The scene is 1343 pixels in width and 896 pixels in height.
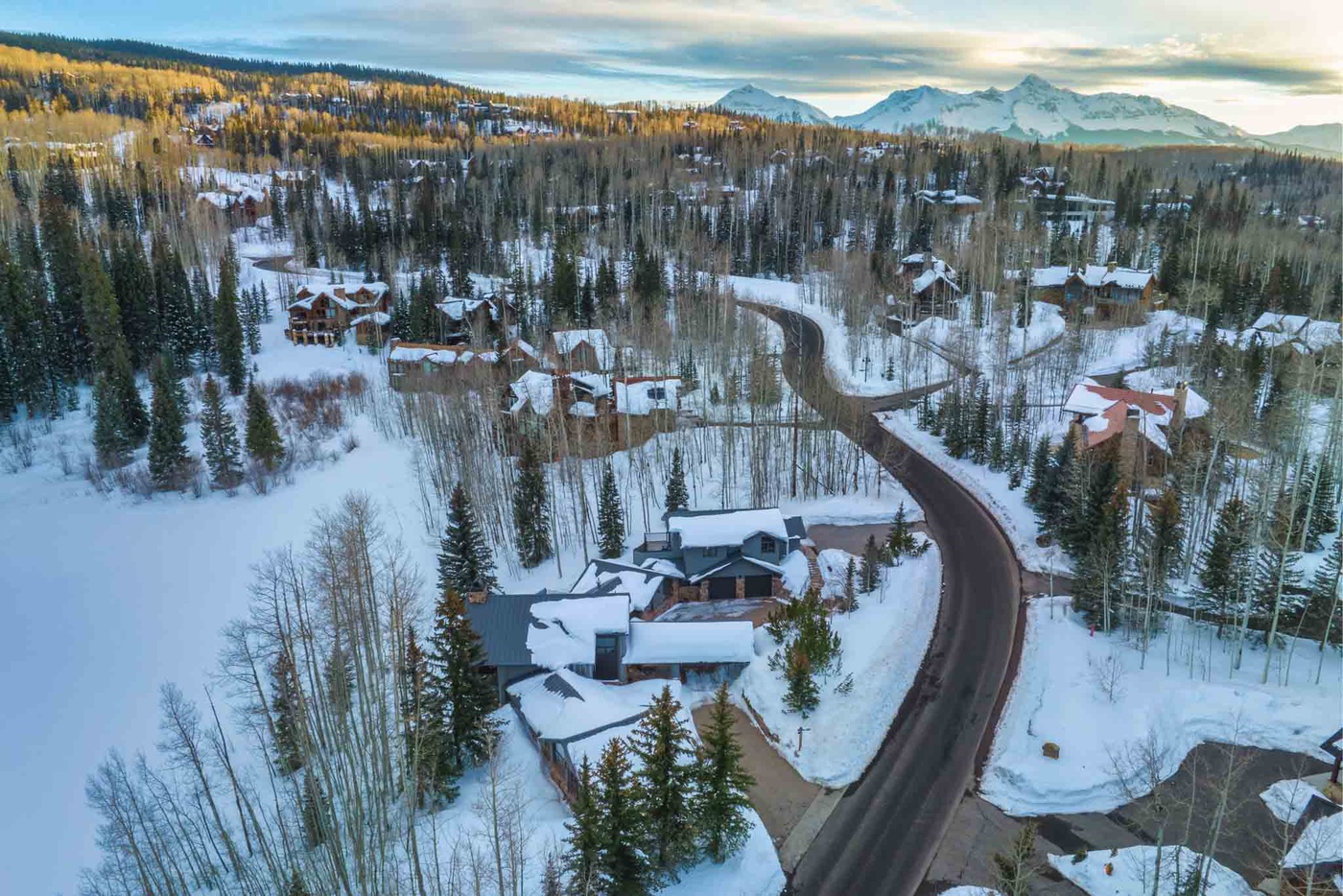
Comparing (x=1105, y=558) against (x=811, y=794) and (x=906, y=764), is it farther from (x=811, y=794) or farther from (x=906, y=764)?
(x=811, y=794)

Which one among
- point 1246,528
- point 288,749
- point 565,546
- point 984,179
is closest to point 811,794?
point 288,749

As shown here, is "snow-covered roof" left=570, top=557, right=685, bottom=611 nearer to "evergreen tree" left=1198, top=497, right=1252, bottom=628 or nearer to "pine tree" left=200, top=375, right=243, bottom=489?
"evergreen tree" left=1198, top=497, right=1252, bottom=628

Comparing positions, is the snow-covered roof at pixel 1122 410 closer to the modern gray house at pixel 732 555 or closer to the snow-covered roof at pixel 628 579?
the modern gray house at pixel 732 555

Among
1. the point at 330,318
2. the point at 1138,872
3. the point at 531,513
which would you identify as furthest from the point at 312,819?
the point at 330,318

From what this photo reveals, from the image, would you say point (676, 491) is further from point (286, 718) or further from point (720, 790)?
point (286, 718)

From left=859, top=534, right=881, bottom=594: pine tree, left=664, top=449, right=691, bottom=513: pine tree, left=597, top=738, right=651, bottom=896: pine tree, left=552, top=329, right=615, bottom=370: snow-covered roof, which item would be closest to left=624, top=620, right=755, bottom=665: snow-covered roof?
left=859, top=534, right=881, bottom=594: pine tree

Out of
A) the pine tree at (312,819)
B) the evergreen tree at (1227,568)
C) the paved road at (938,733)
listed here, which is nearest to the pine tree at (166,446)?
the pine tree at (312,819)

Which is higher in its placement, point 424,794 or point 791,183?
point 791,183
